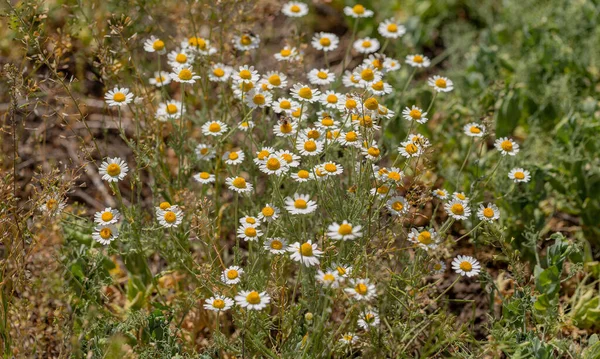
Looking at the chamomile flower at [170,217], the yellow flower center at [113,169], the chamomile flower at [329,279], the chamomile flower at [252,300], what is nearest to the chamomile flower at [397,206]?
the chamomile flower at [329,279]

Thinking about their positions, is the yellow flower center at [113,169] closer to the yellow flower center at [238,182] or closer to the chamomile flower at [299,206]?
the yellow flower center at [238,182]

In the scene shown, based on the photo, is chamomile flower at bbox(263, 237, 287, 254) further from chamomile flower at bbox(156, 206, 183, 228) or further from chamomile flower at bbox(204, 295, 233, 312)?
chamomile flower at bbox(156, 206, 183, 228)

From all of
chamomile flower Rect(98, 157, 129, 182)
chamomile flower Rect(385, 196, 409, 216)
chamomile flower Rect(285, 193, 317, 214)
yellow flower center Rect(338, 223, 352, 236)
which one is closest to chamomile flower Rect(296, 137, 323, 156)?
chamomile flower Rect(285, 193, 317, 214)

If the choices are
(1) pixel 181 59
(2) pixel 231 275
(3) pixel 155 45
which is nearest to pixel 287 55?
(1) pixel 181 59

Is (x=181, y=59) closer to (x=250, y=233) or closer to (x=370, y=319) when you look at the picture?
(x=250, y=233)

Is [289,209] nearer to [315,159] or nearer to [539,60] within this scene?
[315,159]
